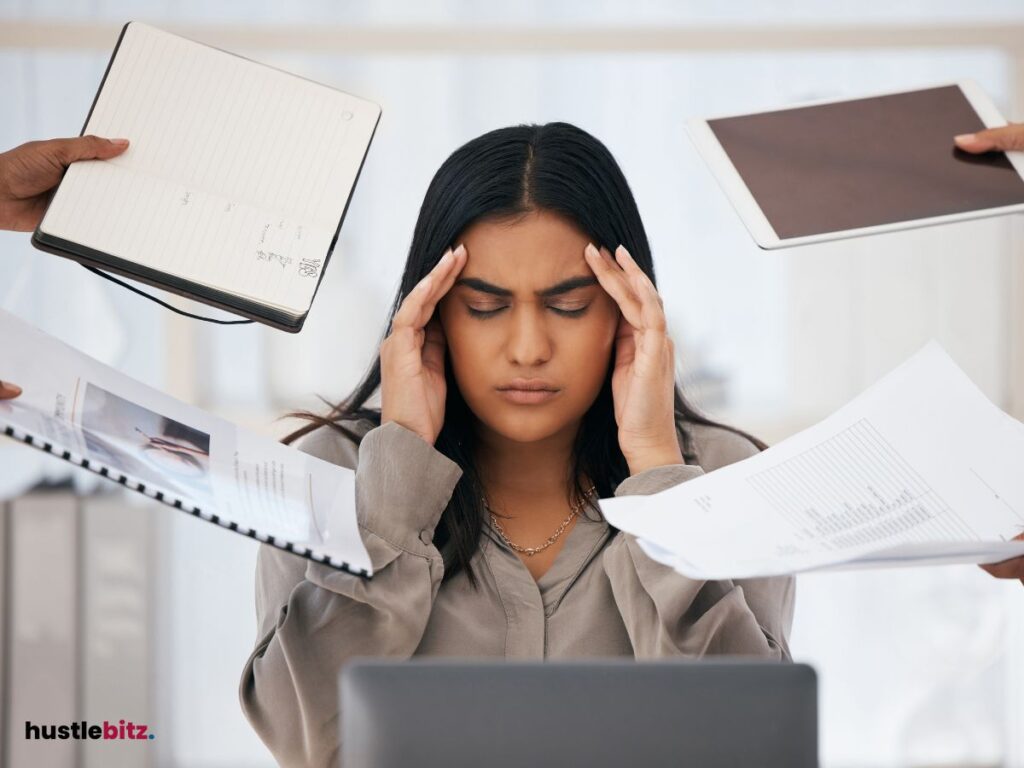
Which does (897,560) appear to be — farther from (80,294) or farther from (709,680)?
(80,294)

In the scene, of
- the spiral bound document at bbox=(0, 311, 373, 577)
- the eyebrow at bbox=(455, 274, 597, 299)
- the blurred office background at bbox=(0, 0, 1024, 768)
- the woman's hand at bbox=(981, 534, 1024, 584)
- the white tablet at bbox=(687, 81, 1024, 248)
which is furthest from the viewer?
the blurred office background at bbox=(0, 0, 1024, 768)

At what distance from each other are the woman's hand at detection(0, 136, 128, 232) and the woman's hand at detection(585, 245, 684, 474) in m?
0.49

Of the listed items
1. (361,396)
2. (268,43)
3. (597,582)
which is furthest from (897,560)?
(268,43)

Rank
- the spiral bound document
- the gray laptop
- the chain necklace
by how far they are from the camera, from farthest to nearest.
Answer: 1. the chain necklace
2. the spiral bound document
3. the gray laptop

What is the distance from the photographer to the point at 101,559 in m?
1.98

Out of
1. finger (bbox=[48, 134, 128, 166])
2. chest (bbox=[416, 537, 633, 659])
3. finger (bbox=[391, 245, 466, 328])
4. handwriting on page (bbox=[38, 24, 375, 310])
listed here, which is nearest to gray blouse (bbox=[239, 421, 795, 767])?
chest (bbox=[416, 537, 633, 659])

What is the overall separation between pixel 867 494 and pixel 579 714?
1.31 ft

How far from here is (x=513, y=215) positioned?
3.93 feet

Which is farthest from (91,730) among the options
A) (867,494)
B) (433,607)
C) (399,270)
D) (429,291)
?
(867,494)

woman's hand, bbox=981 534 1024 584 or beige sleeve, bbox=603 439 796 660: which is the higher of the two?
woman's hand, bbox=981 534 1024 584

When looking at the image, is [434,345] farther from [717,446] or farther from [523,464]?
[717,446]

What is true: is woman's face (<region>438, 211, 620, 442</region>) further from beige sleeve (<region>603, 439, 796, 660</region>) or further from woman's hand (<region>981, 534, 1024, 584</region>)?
woman's hand (<region>981, 534, 1024, 584</region>)

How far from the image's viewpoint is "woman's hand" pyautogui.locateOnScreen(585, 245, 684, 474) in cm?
118

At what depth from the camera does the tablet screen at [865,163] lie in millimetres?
1074
